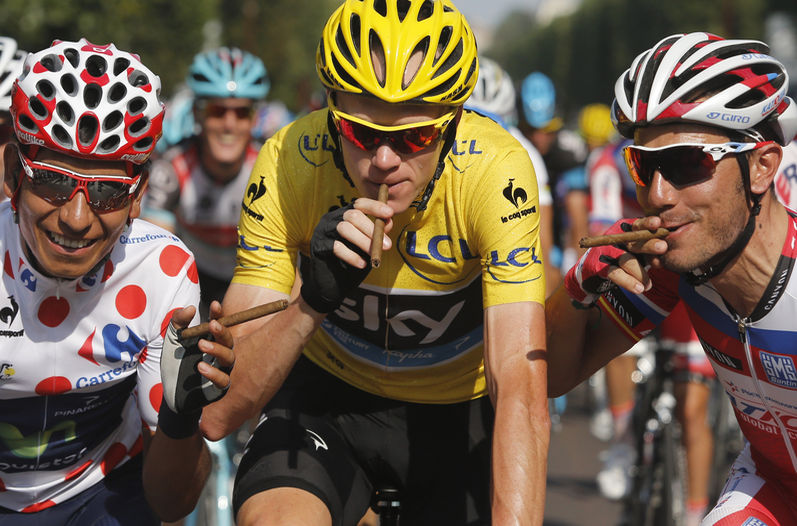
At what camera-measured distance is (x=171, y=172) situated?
717cm

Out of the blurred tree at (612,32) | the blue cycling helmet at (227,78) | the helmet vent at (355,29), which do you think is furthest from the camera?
the blurred tree at (612,32)

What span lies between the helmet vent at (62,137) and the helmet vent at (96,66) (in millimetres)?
294

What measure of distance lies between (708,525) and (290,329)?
60.4 inches

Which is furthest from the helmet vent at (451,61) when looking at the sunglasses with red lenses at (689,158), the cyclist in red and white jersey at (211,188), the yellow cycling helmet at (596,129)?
the yellow cycling helmet at (596,129)

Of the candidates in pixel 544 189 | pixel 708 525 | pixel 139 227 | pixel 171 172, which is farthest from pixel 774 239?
pixel 171 172

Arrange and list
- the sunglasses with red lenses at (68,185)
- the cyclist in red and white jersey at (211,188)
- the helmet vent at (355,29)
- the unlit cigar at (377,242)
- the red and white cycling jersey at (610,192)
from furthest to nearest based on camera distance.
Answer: the red and white cycling jersey at (610,192), the cyclist in red and white jersey at (211,188), the helmet vent at (355,29), the sunglasses with red lenses at (68,185), the unlit cigar at (377,242)

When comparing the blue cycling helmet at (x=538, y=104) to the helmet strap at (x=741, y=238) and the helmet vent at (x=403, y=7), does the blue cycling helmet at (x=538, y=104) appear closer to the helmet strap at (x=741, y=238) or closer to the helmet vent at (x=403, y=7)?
the helmet vent at (x=403, y=7)

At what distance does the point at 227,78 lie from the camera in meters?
7.83

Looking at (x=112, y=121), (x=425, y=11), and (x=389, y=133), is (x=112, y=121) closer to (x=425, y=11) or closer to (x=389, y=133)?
(x=389, y=133)

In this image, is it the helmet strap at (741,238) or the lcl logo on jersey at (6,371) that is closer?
the helmet strap at (741,238)

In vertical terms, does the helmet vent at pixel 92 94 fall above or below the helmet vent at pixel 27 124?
above

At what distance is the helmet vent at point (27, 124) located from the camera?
3.57 m

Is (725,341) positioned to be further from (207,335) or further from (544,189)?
(544,189)

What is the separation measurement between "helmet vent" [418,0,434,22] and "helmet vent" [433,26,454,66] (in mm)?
79
